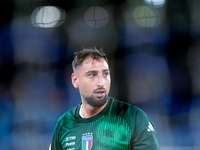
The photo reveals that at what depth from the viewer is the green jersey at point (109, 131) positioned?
3.09 feet

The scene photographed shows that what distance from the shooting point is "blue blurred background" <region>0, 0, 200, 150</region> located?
2143mm

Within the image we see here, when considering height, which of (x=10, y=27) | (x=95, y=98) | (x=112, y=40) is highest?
(x=10, y=27)

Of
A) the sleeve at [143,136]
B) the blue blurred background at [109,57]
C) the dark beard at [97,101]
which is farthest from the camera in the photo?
the blue blurred background at [109,57]

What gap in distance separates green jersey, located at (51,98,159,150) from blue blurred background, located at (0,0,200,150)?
1.05 metres

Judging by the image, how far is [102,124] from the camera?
1.05 metres

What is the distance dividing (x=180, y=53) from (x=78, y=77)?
1.32 meters

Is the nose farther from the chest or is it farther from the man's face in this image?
the chest

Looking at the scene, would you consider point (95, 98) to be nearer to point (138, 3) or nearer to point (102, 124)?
point (102, 124)

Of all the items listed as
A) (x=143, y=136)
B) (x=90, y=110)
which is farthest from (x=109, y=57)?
(x=143, y=136)

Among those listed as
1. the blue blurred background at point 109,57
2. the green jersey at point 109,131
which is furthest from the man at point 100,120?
the blue blurred background at point 109,57

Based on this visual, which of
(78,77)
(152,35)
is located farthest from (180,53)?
(78,77)

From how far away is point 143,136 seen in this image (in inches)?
36.7

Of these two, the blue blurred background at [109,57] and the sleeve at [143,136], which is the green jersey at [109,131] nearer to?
the sleeve at [143,136]

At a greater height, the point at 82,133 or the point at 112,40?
the point at 112,40
